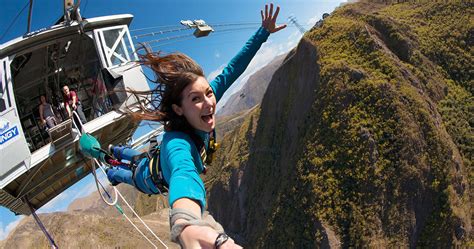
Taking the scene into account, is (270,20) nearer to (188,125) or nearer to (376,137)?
(188,125)

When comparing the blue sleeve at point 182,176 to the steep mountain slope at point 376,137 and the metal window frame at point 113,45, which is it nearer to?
the metal window frame at point 113,45

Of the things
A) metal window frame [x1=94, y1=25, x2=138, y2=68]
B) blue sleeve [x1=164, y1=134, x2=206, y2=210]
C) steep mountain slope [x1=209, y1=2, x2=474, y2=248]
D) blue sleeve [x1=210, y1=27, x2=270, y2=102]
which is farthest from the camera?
steep mountain slope [x1=209, y1=2, x2=474, y2=248]

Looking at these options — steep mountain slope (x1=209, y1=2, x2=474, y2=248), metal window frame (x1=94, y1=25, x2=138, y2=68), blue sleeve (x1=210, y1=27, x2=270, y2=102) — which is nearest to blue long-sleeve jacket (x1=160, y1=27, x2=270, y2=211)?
blue sleeve (x1=210, y1=27, x2=270, y2=102)

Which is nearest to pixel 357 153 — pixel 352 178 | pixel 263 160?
pixel 352 178

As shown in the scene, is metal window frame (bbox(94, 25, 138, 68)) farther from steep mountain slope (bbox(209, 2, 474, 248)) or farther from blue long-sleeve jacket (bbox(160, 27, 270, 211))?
steep mountain slope (bbox(209, 2, 474, 248))

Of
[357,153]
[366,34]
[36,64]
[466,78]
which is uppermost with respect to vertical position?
[36,64]

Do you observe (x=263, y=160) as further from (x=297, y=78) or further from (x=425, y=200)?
(x=425, y=200)

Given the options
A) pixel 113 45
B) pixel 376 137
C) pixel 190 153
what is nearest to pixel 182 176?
pixel 190 153
